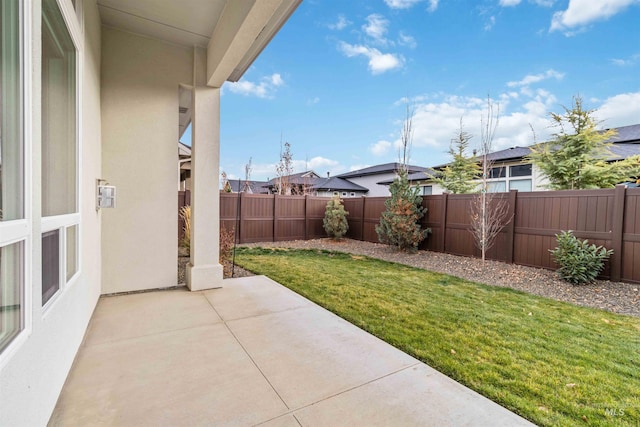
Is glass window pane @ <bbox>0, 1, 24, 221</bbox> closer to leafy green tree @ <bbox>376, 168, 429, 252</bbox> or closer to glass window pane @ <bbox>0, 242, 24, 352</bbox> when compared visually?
glass window pane @ <bbox>0, 242, 24, 352</bbox>

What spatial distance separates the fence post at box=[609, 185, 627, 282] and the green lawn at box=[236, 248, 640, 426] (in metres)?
1.94

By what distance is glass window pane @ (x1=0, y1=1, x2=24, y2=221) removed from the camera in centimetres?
118

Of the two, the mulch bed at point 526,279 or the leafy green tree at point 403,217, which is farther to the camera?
the leafy green tree at point 403,217

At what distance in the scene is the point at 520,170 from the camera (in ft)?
41.1

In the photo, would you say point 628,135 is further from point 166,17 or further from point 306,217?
point 166,17

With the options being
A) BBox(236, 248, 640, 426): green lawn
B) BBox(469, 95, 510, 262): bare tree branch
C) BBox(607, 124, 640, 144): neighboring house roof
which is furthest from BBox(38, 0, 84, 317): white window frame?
BBox(607, 124, 640, 144): neighboring house roof

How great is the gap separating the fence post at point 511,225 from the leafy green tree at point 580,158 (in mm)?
3333

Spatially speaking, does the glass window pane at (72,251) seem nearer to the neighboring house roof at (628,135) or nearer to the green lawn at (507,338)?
the green lawn at (507,338)

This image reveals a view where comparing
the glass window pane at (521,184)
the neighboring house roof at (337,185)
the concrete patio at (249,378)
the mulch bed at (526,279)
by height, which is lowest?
the mulch bed at (526,279)

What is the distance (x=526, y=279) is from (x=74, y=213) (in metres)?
7.43

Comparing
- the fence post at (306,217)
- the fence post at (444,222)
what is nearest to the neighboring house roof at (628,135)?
the fence post at (444,222)

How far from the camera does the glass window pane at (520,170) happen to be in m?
12.2

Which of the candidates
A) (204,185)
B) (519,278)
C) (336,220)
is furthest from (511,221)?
(204,185)

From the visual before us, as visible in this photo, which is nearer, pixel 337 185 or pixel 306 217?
pixel 306 217
